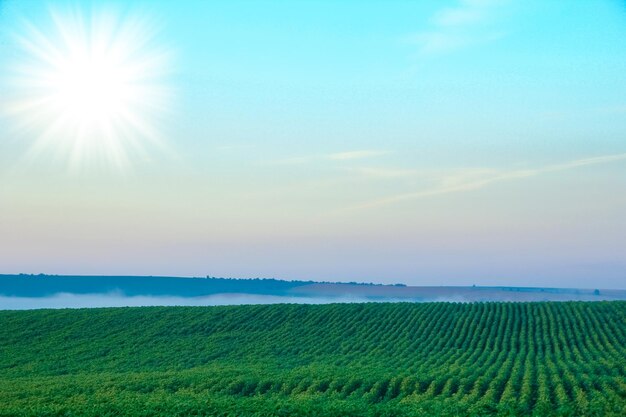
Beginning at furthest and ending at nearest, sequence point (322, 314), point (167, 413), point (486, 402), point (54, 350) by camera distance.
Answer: point (322, 314)
point (54, 350)
point (486, 402)
point (167, 413)

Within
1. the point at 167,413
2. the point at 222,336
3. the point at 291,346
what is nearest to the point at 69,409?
the point at 167,413

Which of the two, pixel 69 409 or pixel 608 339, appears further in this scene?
pixel 608 339

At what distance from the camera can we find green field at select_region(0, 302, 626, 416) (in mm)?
25906

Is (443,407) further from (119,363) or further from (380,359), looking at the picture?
(119,363)

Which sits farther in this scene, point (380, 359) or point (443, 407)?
point (380, 359)

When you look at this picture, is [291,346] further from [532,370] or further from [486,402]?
[486,402]

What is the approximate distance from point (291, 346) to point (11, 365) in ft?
60.8

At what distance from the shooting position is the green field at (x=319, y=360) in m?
25.9

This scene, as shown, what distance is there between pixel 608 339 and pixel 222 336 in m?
28.9

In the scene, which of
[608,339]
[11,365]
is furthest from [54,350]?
[608,339]

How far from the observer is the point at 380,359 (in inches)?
1725

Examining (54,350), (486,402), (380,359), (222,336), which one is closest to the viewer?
(486,402)

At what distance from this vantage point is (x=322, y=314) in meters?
64.3

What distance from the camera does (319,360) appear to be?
4434cm
